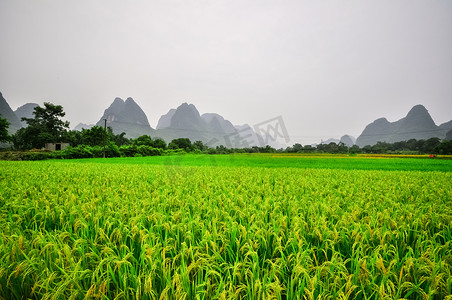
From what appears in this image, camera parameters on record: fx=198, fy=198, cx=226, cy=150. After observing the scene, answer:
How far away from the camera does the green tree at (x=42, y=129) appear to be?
68.5m

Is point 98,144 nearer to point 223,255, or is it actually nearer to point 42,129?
point 42,129

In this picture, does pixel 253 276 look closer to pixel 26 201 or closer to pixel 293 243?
pixel 293 243

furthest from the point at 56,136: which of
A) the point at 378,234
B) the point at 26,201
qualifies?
the point at 378,234

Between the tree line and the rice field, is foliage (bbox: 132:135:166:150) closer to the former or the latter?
the tree line

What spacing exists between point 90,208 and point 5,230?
3.25ft

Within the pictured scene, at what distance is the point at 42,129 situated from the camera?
71.9 meters

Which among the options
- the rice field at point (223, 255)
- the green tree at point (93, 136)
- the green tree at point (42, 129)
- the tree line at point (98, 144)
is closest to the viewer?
Answer: the rice field at point (223, 255)

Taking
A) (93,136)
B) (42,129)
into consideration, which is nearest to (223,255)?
(93,136)

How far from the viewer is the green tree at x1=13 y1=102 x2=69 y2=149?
68500 mm

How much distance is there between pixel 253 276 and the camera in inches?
61.0

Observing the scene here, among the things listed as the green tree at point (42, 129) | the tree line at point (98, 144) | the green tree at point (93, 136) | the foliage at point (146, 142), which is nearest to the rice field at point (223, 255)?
the tree line at point (98, 144)

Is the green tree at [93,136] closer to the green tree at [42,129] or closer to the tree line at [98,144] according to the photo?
the tree line at [98,144]

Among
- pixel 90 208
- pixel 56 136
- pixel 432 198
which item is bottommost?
pixel 432 198

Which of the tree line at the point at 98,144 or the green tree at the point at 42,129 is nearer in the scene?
the tree line at the point at 98,144
